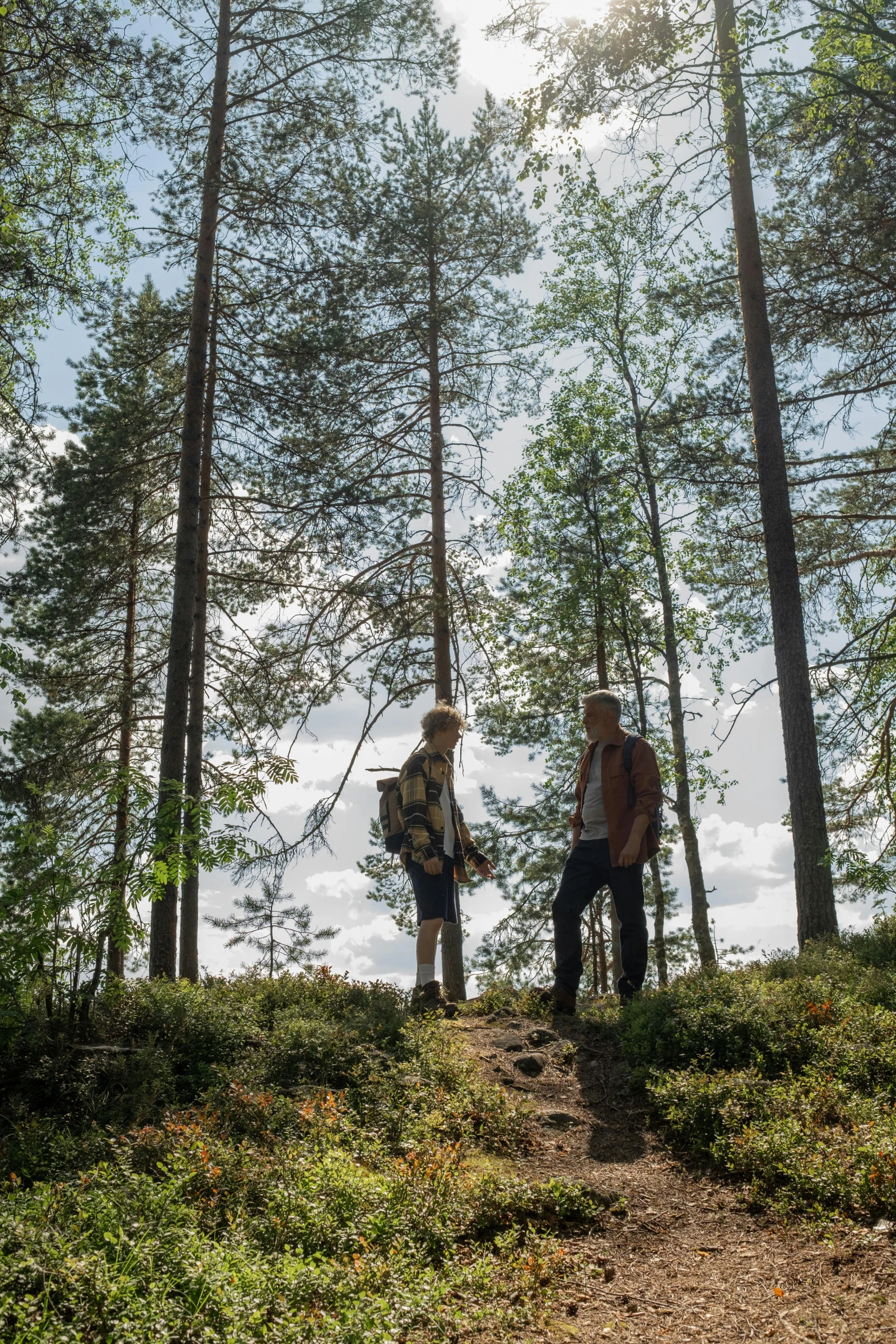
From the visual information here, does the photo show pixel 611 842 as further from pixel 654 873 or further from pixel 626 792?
pixel 654 873

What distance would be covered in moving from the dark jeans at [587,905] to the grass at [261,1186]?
1.44 m

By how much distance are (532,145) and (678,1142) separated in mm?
9590

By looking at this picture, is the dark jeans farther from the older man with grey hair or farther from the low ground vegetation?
the low ground vegetation

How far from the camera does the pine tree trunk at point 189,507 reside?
10102 mm

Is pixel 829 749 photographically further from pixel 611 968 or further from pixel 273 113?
pixel 273 113

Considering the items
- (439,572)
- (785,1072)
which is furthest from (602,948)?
(785,1072)

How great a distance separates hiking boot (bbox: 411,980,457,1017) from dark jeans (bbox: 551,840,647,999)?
3.24 ft

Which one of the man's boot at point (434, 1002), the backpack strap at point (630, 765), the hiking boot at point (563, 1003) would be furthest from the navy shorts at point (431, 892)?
the backpack strap at point (630, 765)

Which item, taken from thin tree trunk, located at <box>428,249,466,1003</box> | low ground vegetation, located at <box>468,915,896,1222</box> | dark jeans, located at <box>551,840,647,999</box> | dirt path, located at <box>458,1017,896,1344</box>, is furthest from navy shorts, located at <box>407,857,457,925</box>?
thin tree trunk, located at <box>428,249,466,1003</box>

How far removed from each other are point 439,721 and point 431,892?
1408 millimetres

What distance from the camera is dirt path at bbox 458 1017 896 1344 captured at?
12.3 ft

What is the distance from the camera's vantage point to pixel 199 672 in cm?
1414

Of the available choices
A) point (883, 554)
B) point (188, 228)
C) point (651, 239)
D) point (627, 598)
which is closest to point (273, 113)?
point (188, 228)

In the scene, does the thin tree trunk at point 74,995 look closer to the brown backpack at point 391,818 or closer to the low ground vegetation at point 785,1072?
the brown backpack at point 391,818
